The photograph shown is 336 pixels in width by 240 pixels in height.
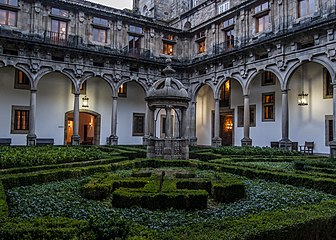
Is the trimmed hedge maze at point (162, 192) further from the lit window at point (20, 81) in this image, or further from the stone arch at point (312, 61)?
the lit window at point (20, 81)

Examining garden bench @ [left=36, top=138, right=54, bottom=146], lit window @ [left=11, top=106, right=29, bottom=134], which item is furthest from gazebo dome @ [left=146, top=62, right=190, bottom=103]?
lit window @ [left=11, top=106, right=29, bottom=134]

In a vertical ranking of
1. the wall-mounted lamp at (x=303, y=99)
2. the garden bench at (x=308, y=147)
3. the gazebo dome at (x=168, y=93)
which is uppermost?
the wall-mounted lamp at (x=303, y=99)

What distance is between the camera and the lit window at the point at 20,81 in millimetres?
21359

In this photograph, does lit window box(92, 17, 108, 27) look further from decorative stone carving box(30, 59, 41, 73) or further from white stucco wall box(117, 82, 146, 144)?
white stucco wall box(117, 82, 146, 144)

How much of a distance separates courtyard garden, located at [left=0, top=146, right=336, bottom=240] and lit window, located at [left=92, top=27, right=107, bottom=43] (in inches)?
559

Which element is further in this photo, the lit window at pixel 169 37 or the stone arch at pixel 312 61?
the lit window at pixel 169 37

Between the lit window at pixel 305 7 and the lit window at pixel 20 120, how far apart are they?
1900 centimetres

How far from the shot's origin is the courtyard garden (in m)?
3.75

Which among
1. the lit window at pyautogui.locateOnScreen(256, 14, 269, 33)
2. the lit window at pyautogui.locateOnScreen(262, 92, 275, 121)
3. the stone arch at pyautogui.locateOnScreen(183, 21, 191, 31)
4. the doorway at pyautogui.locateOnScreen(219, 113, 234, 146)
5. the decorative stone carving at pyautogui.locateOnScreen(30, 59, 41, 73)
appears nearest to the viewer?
the decorative stone carving at pyautogui.locateOnScreen(30, 59, 41, 73)

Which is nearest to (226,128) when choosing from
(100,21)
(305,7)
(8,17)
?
(305,7)

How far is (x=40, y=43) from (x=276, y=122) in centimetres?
1682

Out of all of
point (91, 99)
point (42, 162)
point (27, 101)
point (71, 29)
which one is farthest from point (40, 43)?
point (42, 162)

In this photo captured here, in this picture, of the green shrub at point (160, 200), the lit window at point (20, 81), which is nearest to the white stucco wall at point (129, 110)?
the lit window at point (20, 81)

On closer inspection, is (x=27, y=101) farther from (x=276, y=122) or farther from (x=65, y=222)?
(x=65, y=222)
